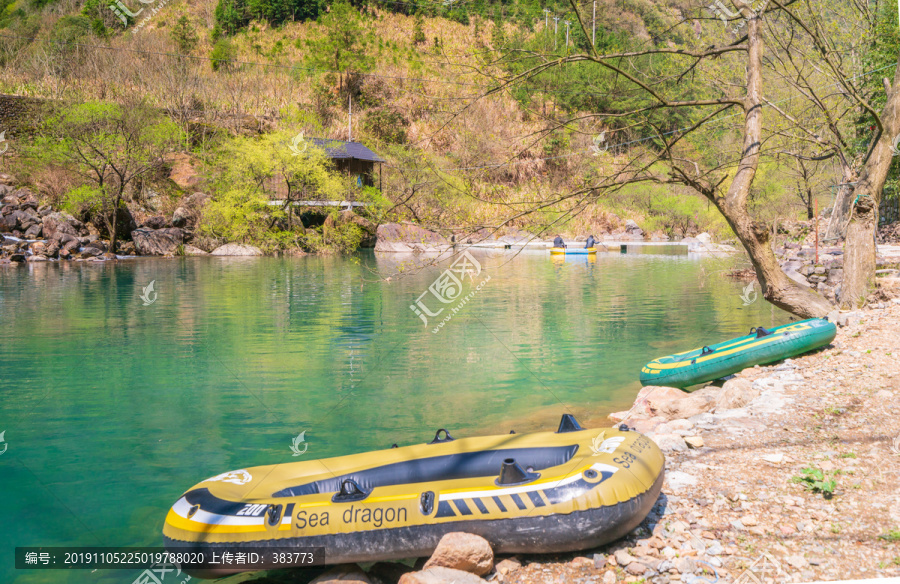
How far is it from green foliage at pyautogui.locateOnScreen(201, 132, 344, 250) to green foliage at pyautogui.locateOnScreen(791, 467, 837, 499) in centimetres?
3478

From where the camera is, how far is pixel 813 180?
89.6ft

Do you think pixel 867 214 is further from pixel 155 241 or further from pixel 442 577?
pixel 155 241

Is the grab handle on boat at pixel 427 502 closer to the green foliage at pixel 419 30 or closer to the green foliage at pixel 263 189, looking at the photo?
the green foliage at pixel 263 189

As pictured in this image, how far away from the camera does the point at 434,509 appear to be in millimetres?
3822

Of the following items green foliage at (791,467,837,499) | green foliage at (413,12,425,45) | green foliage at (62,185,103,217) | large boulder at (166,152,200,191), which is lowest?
green foliage at (791,467,837,499)

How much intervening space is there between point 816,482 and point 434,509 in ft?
8.59

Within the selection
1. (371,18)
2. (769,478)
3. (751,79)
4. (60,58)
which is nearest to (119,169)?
(60,58)

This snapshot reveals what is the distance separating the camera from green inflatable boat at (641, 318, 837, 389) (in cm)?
804

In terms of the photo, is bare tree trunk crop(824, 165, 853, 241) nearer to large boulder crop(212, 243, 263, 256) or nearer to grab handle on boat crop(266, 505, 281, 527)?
grab handle on boat crop(266, 505, 281, 527)

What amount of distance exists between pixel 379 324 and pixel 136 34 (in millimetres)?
46240

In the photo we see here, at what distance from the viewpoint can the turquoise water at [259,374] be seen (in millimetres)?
6168

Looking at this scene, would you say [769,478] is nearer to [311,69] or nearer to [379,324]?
[379,324]

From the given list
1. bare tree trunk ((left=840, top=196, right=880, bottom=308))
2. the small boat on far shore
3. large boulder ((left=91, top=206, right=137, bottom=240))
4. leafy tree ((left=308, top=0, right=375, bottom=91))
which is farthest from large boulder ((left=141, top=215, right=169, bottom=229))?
bare tree trunk ((left=840, top=196, right=880, bottom=308))

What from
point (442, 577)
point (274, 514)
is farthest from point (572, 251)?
point (442, 577)
